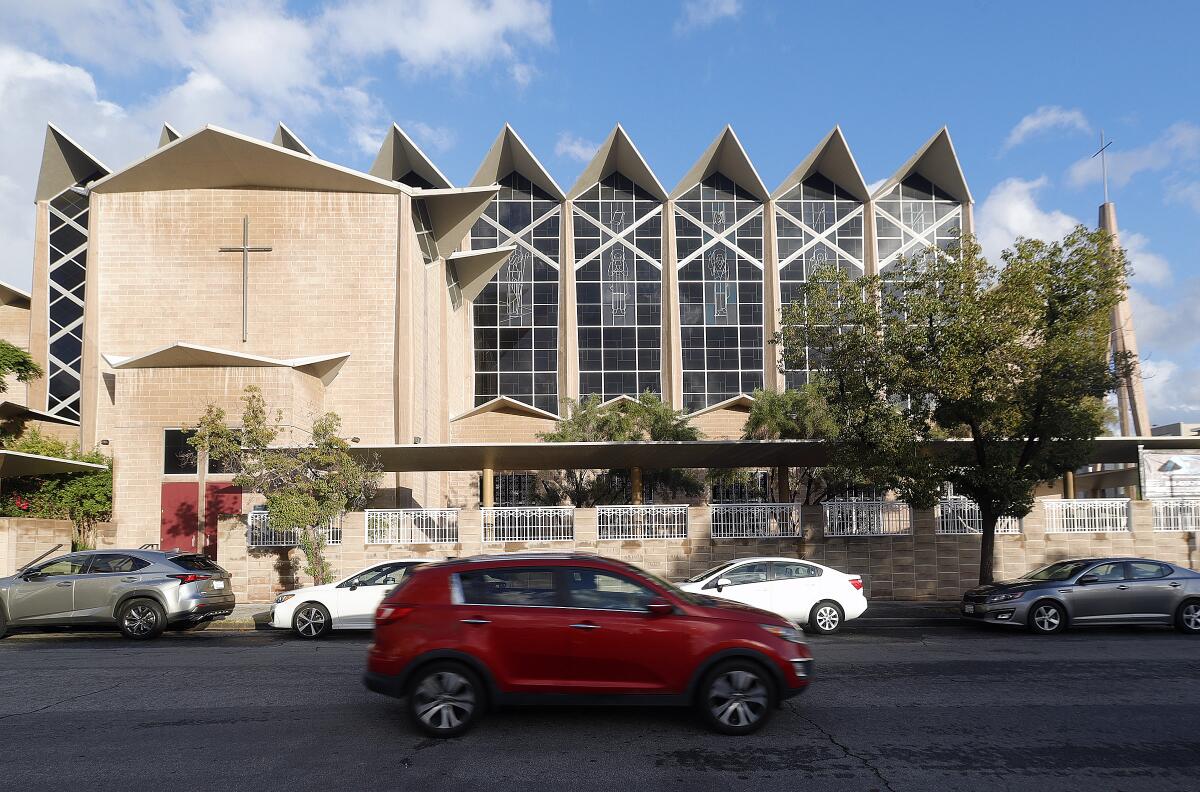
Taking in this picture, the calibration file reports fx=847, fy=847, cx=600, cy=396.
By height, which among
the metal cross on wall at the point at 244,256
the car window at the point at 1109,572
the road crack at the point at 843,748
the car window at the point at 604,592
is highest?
the metal cross on wall at the point at 244,256

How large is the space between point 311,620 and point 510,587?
7951 millimetres

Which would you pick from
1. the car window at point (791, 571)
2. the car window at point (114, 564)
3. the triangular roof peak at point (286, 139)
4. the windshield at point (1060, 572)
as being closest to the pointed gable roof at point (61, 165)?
the triangular roof peak at point (286, 139)

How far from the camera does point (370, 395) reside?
86.0ft

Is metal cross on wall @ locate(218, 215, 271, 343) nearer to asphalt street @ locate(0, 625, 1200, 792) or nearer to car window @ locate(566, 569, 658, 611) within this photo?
asphalt street @ locate(0, 625, 1200, 792)

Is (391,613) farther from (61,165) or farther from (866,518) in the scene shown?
(61,165)

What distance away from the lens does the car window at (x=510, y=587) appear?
7066mm

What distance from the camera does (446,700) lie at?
687 centimetres

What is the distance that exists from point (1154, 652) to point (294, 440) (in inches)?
767

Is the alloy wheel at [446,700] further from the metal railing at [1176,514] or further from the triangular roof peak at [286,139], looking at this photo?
the triangular roof peak at [286,139]

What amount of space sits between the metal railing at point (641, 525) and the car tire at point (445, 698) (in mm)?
12477

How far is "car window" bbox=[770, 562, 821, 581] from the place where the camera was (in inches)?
541

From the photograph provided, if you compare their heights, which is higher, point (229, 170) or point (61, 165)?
point (61, 165)

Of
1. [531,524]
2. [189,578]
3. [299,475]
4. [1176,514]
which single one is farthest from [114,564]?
[1176,514]

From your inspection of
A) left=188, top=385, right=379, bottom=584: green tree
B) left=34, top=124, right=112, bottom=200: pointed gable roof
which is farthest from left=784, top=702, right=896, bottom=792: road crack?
left=34, top=124, right=112, bottom=200: pointed gable roof
